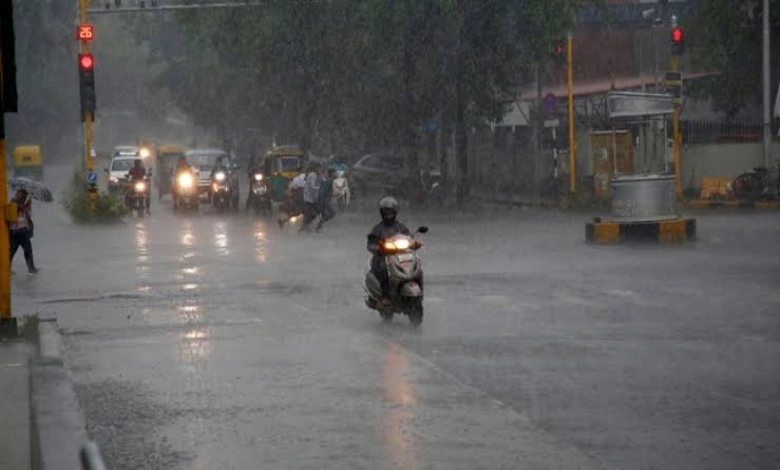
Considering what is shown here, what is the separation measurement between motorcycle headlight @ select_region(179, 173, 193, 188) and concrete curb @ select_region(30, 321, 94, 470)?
107 ft

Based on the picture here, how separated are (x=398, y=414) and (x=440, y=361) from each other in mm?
2740

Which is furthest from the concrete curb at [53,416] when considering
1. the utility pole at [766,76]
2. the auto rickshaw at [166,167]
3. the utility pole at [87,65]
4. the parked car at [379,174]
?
the auto rickshaw at [166,167]

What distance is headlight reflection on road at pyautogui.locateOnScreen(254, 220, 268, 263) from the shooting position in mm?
26969

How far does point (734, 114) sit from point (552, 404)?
134 ft

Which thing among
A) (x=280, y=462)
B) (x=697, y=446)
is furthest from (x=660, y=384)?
(x=280, y=462)

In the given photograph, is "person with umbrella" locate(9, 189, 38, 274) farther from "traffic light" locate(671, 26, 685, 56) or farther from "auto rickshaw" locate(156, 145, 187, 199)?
"auto rickshaw" locate(156, 145, 187, 199)

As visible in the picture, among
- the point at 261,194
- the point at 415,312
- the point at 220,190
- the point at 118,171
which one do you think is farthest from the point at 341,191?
the point at 415,312

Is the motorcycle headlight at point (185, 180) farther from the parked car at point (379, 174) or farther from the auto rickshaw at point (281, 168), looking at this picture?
the parked car at point (379, 174)

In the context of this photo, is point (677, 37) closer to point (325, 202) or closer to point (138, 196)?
point (325, 202)

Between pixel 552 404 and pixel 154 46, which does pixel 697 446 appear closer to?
pixel 552 404

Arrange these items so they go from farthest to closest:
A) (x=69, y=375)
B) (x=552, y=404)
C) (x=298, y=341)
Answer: (x=298, y=341), (x=69, y=375), (x=552, y=404)

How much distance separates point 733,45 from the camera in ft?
155

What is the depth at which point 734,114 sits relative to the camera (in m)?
50.0

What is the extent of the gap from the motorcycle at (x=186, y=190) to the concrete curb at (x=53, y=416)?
3279 centimetres
